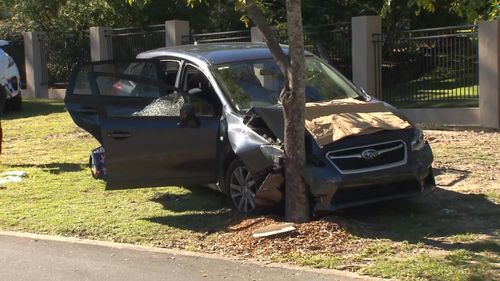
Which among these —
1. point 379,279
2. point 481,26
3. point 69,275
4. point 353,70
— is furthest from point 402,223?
point 353,70

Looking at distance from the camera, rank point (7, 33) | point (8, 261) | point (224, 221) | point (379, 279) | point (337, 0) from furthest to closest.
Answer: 1. point (7, 33)
2. point (337, 0)
3. point (224, 221)
4. point (8, 261)
5. point (379, 279)

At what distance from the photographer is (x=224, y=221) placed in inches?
266

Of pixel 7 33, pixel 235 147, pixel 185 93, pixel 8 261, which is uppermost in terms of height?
pixel 7 33

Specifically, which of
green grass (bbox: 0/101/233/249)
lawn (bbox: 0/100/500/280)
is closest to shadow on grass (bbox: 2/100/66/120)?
green grass (bbox: 0/101/233/249)

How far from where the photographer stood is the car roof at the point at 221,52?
7.62 meters

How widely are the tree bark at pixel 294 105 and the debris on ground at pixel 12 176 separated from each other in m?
4.78

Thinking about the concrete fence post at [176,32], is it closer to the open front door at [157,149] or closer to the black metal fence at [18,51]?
the black metal fence at [18,51]

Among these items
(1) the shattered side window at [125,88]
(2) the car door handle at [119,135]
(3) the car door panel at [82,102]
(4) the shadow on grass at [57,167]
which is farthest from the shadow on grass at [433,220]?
(4) the shadow on grass at [57,167]

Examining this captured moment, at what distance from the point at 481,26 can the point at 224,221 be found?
783 centimetres

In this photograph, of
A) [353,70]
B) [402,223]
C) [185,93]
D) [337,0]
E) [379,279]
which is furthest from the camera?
[337,0]

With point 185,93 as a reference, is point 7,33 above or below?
above

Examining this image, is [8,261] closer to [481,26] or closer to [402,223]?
[402,223]

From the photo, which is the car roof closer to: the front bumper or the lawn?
the lawn

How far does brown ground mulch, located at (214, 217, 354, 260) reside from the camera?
225 inches
